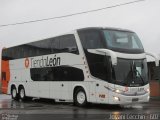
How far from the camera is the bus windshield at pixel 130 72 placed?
2186cm

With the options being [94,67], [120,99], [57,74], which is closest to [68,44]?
[57,74]

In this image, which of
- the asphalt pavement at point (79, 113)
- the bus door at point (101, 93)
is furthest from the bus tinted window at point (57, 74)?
the asphalt pavement at point (79, 113)

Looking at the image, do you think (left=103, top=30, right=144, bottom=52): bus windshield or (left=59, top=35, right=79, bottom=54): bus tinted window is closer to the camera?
(left=103, top=30, right=144, bottom=52): bus windshield

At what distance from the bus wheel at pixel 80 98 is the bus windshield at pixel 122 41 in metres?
3.15

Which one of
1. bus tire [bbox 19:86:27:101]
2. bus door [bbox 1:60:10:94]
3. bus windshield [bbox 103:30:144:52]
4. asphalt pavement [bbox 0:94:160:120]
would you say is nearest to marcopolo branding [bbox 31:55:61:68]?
bus tire [bbox 19:86:27:101]

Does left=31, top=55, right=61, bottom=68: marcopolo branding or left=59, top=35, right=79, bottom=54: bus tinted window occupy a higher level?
left=59, top=35, right=79, bottom=54: bus tinted window

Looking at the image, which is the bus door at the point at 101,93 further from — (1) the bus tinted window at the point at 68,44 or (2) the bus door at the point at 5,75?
(2) the bus door at the point at 5,75

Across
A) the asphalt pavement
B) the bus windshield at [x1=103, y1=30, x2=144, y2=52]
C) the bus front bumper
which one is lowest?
the asphalt pavement

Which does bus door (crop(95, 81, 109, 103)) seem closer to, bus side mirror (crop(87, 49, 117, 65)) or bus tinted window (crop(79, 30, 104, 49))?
bus side mirror (crop(87, 49, 117, 65))

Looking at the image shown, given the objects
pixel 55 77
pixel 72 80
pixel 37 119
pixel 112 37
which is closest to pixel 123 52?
pixel 112 37

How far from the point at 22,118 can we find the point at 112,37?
287 inches

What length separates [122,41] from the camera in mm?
22781

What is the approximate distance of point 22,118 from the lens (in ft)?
56.7

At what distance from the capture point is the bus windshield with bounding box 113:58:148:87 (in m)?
21.9
